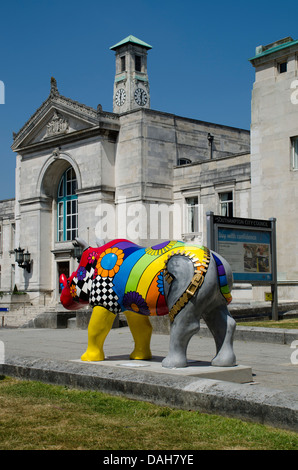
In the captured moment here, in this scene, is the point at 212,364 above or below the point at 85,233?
below

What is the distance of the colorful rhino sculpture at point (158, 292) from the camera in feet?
28.8

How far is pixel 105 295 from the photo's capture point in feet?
31.6

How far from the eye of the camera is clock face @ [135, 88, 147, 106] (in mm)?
69250

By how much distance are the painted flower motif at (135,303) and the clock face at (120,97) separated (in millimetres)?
62171

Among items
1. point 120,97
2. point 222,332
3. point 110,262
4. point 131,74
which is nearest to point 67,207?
point 131,74

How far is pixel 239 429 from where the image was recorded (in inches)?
247

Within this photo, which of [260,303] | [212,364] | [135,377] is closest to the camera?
[135,377]

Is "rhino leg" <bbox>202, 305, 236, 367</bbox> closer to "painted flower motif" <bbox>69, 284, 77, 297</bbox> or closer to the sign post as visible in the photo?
"painted flower motif" <bbox>69, 284, 77, 297</bbox>

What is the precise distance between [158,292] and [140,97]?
62.9 meters

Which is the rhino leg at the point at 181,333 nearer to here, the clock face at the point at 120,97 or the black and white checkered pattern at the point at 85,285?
the black and white checkered pattern at the point at 85,285

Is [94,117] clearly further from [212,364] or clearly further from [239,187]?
[212,364]

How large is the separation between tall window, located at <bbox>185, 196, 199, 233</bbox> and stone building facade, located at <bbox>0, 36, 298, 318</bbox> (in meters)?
0.06
